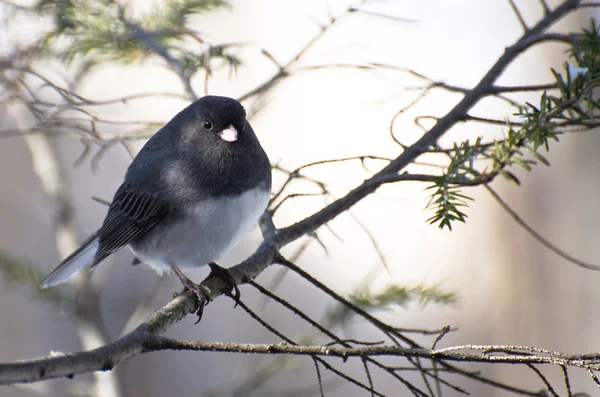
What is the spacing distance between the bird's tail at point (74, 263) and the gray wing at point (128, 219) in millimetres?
28

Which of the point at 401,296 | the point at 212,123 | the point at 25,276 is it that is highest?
the point at 401,296

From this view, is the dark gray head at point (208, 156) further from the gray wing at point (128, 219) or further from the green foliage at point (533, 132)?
the green foliage at point (533, 132)

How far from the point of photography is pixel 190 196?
3.64 ft

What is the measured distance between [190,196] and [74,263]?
344 mm

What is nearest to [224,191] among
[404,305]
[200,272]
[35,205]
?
[404,305]

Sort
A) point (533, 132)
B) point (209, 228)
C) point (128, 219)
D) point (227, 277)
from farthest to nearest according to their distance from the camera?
point (128, 219), point (209, 228), point (227, 277), point (533, 132)

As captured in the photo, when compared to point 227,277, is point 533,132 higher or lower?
higher

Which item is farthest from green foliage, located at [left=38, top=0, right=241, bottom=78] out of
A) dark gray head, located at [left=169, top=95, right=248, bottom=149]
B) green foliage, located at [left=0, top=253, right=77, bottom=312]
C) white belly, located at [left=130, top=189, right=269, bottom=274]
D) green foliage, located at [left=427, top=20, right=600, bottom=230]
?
green foliage, located at [left=427, top=20, right=600, bottom=230]

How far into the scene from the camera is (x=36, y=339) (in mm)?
2221

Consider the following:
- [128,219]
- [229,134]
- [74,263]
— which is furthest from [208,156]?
[74,263]

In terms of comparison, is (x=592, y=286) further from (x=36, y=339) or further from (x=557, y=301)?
(x=36, y=339)

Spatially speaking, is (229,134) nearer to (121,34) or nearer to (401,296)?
(121,34)

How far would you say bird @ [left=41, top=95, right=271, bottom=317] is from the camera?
1082 millimetres

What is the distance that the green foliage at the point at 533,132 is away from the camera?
58 cm
